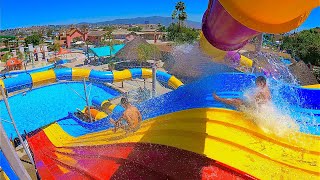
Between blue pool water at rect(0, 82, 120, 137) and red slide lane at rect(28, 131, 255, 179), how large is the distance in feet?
17.2

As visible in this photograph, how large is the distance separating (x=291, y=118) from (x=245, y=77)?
96 centimetres

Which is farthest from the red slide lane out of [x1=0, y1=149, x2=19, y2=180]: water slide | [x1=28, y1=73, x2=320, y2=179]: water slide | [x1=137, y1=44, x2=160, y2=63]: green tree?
[x1=137, y1=44, x2=160, y2=63]: green tree

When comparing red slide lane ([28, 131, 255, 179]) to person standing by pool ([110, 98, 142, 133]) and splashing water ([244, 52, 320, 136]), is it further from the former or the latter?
splashing water ([244, 52, 320, 136])

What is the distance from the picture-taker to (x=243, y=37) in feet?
4.40

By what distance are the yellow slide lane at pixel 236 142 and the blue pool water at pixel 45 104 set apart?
20.1ft

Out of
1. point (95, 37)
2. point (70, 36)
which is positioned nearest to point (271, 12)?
point (70, 36)

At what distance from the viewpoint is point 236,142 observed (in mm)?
3084

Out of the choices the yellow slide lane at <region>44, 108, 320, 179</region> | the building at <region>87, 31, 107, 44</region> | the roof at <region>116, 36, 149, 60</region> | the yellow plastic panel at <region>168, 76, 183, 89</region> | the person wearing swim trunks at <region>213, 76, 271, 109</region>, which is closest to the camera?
the yellow slide lane at <region>44, 108, 320, 179</region>

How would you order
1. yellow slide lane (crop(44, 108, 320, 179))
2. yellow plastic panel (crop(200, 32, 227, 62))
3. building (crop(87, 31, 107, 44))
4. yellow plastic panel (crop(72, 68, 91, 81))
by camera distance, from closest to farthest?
yellow plastic panel (crop(200, 32, 227, 62))
yellow slide lane (crop(44, 108, 320, 179))
yellow plastic panel (crop(72, 68, 91, 81))
building (crop(87, 31, 107, 44))

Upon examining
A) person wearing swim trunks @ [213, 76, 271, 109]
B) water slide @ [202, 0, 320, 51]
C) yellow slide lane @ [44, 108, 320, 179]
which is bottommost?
yellow slide lane @ [44, 108, 320, 179]

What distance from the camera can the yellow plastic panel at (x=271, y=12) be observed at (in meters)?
0.91

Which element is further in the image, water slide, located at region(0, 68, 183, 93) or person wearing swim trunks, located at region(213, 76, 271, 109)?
water slide, located at region(0, 68, 183, 93)

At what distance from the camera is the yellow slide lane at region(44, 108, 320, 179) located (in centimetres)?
281

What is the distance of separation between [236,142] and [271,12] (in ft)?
7.71
